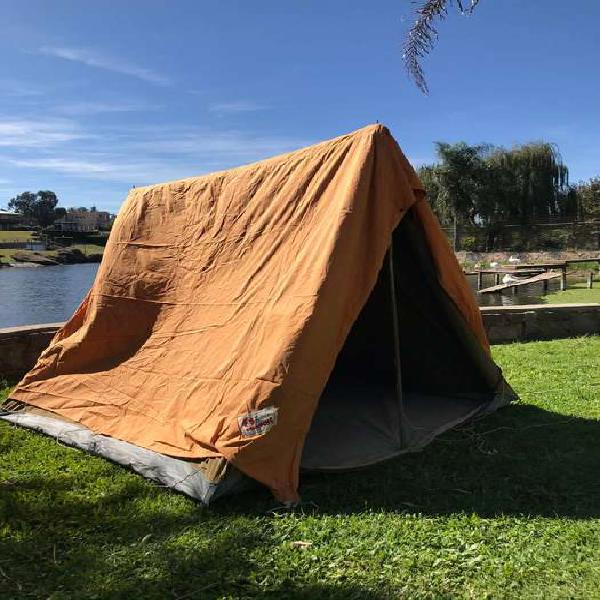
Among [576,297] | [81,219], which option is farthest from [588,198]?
[81,219]

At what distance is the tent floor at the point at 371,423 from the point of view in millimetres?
4703

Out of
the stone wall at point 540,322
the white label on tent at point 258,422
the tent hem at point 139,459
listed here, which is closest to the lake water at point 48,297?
the stone wall at point 540,322

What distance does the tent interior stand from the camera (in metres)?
4.94

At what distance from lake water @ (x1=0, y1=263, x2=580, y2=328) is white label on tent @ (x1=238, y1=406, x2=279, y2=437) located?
14013 mm

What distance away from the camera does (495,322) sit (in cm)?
980

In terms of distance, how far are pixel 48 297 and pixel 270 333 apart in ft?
96.1

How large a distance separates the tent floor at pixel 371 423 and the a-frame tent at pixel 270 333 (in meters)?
0.02

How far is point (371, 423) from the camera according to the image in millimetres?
5418

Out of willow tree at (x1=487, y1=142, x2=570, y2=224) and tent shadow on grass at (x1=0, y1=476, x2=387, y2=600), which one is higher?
willow tree at (x1=487, y1=142, x2=570, y2=224)

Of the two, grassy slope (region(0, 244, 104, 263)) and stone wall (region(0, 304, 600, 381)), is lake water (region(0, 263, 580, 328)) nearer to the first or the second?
stone wall (region(0, 304, 600, 381))

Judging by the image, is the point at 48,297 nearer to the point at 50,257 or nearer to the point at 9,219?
the point at 50,257

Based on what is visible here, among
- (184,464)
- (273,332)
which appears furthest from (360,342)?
(184,464)

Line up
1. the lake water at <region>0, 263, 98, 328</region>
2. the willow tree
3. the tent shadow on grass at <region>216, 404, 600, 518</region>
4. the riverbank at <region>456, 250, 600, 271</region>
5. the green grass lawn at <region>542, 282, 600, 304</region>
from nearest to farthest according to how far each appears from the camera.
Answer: the tent shadow on grass at <region>216, 404, 600, 518</region>
the green grass lawn at <region>542, 282, 600, 304</region>
the lake water at <region>0, 263, 98, 328</region>
the riverbank at <region>456, 250, 600, 271</region>
the willow tree

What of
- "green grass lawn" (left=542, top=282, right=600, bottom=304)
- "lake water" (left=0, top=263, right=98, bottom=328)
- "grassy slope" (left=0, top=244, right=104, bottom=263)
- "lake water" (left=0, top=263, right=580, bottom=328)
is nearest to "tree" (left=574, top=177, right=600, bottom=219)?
"lake water" (left=0, top=263, right=580, bottom=328)
